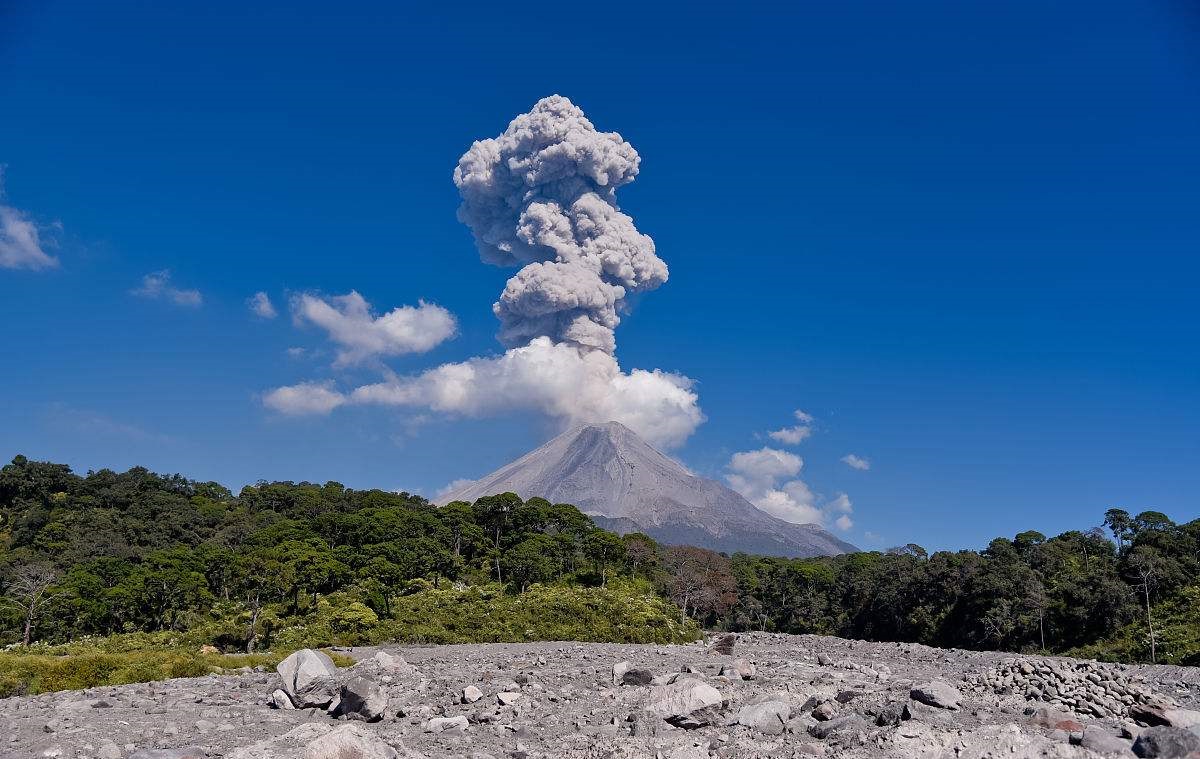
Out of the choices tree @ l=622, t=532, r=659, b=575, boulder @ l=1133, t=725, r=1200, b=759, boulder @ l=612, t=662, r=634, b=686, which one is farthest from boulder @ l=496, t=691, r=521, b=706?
tree @ l=622, t=532, r=659, b=575

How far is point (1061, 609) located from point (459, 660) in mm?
33491

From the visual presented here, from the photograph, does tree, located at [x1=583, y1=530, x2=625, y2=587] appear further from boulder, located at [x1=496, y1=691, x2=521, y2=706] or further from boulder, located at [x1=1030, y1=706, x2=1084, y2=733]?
boulder, located at [x1=1030, y1=706, x2=1084, y2=733]

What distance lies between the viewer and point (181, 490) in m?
66.9

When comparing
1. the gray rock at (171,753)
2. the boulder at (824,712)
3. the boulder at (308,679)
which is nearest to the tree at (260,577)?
the boulder at (308,679)

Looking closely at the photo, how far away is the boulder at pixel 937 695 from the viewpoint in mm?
13117

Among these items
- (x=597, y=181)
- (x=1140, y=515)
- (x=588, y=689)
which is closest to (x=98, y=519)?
(x=588, y=689)

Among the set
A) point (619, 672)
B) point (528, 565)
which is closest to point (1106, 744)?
point (619, 672)

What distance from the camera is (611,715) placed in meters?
14.2

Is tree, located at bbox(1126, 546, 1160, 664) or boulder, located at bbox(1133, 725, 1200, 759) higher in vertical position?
tree, located at bbox(1126, 546, 1160, 664)

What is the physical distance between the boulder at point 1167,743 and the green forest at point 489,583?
23.3 meters

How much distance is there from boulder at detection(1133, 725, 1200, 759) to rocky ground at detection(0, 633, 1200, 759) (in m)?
0.02

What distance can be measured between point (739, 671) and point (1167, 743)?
934 cm

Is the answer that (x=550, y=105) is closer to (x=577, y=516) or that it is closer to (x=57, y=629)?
(x=577, y=516)

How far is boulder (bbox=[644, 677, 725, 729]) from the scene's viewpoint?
43.1 ft
